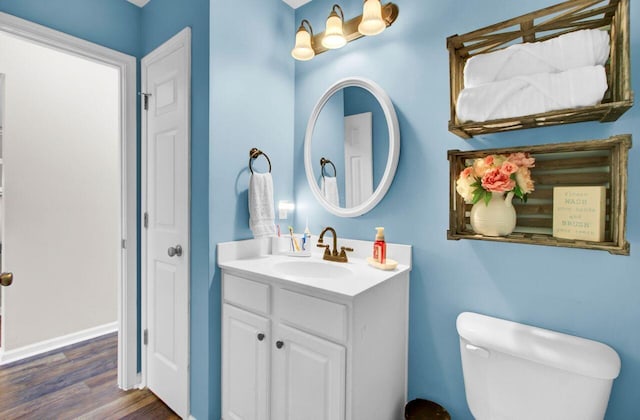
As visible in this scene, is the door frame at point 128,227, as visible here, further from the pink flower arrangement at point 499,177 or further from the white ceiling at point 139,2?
the pink flower arrangement at point 499,177

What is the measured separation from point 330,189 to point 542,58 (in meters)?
1.10

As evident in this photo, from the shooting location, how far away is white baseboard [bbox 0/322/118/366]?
222 cm

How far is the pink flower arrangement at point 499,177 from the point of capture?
3.64 feet

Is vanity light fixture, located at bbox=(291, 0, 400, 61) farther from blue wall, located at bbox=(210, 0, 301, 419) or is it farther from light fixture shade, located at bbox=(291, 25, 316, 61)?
blue wall, located at bbox=(210, 0, 301, 419)

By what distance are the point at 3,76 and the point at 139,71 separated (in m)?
1.07

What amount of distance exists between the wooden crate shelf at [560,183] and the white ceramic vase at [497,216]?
0.11 feet

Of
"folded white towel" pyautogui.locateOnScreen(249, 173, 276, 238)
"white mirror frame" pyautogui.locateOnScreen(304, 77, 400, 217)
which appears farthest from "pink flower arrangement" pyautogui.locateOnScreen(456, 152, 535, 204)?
"folded white towel" pyautogui.locateOnScreen(249, 173, 276, 238)

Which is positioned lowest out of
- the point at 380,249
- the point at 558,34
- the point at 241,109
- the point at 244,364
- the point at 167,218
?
the point at 244,364

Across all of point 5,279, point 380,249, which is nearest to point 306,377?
point 380,249

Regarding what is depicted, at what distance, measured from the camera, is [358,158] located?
1659 millimetres

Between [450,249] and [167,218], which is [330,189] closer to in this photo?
[450,249]

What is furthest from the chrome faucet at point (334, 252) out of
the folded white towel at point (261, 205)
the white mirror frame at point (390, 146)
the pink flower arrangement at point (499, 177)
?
the pink flower arrangement at point (499, 177)

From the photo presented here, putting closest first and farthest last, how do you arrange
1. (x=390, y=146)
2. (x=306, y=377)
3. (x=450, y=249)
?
(x=306, y=377) → (x=450, y=249) → (x=390, y=146)

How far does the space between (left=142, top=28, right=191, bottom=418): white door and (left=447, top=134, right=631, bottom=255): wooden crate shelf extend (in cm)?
137
